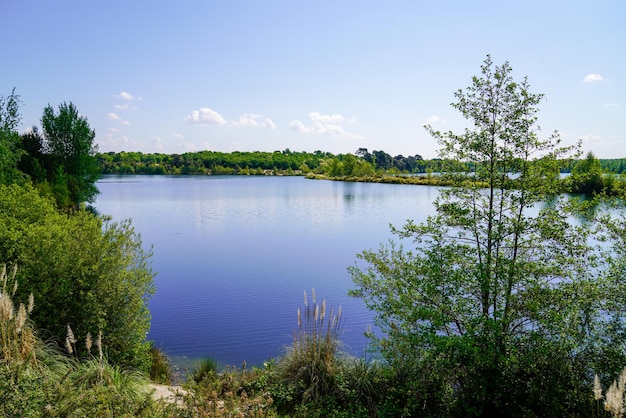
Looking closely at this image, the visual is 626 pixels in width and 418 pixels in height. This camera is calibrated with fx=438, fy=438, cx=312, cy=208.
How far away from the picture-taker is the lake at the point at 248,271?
11.6 m

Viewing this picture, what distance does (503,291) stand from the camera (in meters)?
6.13

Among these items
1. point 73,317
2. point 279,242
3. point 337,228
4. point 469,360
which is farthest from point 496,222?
point 337,228

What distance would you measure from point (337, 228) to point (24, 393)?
24.9 metres

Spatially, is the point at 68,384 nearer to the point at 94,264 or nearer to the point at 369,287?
the point at 94,264

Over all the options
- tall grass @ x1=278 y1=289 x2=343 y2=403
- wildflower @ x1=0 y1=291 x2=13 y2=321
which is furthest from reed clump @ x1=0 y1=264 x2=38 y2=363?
tall grass @ x1=278 y1=289 x2=343 y2=403

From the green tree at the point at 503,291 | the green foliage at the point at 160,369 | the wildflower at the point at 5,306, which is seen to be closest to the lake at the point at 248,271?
the green foliage at the point at 160,369

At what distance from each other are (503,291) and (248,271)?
13.0 meters

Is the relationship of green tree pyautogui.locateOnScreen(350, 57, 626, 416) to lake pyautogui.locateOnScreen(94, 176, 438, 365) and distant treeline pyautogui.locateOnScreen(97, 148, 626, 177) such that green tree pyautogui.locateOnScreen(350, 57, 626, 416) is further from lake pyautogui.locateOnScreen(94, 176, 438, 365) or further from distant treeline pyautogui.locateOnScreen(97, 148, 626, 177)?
distant treeline pyautogui.locateOnScreen(97, 148, 626, 177)

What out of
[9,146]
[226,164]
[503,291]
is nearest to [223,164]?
[226,164]

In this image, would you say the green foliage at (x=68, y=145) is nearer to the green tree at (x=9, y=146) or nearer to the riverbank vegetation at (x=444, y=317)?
the green tree at (x=9, y=146)

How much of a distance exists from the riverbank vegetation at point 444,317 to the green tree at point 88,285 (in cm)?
3

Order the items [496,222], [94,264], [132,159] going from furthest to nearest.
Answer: [132,159]
[94,264]
[496,222]

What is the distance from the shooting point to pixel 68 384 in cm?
518

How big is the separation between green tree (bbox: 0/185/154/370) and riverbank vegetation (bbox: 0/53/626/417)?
3 centimetres
